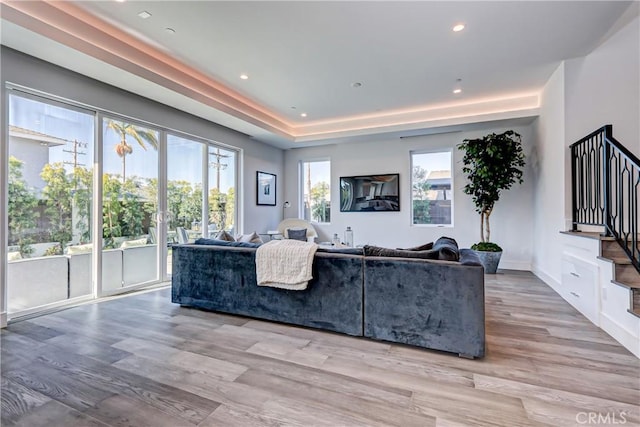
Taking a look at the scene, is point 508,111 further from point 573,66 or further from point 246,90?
point 246,90

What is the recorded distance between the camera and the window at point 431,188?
6086 mm

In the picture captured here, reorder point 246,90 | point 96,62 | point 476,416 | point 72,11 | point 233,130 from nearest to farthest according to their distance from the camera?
point 476,416 → point 72,11 → point 96,62 → point 246,90 → point 233,130

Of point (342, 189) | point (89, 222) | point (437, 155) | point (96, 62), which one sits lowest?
point (89, 222)

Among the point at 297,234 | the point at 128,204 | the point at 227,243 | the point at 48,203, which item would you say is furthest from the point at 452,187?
the point at 48,203

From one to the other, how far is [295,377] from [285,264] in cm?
103

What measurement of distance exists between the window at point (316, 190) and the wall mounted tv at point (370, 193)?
1.45 feet

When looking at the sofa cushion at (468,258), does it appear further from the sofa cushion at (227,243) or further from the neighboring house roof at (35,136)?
the neighboring house roof at (35,136)

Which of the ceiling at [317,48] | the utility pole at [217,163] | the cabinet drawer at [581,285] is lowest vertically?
the cabinet drawer at [581,285]

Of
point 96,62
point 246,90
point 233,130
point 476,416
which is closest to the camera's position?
point 476,416

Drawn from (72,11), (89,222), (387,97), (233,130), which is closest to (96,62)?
(72,11)

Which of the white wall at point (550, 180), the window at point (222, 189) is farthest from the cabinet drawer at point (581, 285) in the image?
the window at point (222, 189)

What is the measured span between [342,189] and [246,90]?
311cm

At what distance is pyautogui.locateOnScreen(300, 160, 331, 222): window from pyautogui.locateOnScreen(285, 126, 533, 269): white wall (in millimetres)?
173

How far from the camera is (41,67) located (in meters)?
3.18
